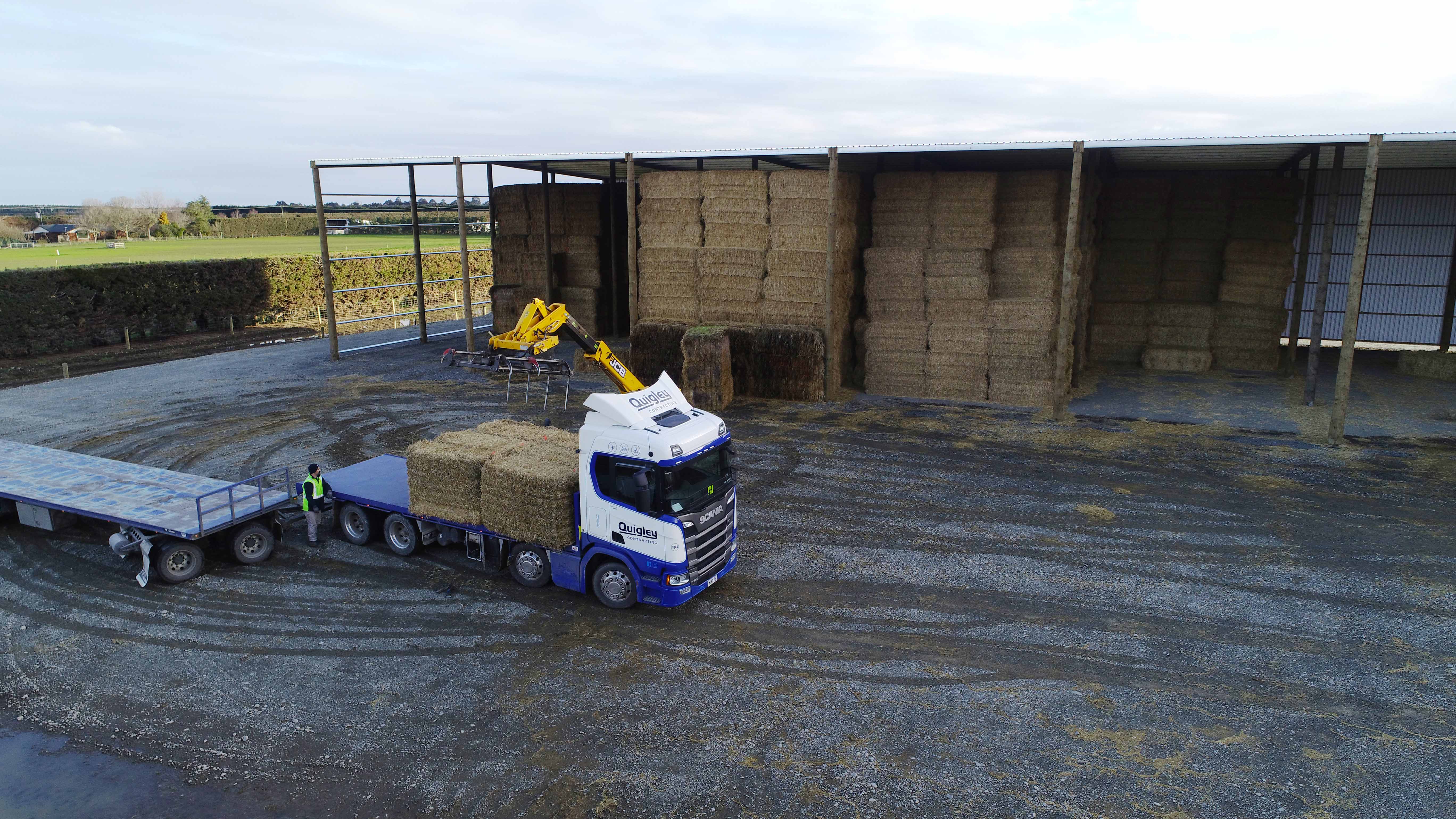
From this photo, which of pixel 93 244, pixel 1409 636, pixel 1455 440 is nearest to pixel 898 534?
pixel 1409 636

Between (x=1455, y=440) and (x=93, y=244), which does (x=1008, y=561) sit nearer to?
(x=1455, y=440)

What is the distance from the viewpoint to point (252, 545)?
12.5 m

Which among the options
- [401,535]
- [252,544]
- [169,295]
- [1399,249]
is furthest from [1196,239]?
[169,295]

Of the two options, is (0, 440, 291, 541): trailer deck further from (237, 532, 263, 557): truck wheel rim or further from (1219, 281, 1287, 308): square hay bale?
(1219, 281, 1287, 308): square hay bale

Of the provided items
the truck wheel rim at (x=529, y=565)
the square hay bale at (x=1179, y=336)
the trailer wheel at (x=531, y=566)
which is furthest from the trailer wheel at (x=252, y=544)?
the square hay bale at (x=1179, y=336)

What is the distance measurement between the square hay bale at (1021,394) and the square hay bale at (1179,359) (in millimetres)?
6931

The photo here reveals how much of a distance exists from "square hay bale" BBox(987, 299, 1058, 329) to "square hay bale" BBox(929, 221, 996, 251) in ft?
4.89

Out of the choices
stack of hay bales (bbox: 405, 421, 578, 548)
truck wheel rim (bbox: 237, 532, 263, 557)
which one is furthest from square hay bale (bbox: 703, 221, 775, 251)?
truck wheel rim (bbox: 237, 532, 263, 557)

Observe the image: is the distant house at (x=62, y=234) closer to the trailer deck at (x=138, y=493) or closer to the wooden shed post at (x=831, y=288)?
the trailer deck at (x=138, y=493)

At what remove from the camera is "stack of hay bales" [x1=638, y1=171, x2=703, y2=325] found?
2347 centimetres

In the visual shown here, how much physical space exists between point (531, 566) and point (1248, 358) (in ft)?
76.6

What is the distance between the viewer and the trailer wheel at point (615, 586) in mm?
10914

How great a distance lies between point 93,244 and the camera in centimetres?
6594

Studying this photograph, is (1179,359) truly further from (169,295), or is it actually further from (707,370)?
(169,295)
